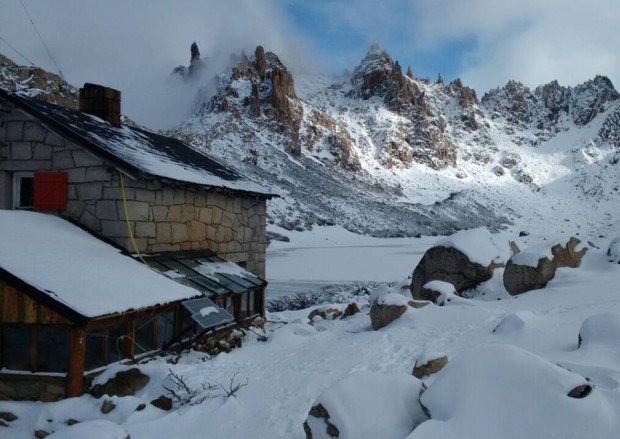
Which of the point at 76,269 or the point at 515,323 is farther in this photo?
the point at 515,323

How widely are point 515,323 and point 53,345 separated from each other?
7.40 m

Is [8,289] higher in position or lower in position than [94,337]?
higher

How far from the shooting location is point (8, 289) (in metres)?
6.86

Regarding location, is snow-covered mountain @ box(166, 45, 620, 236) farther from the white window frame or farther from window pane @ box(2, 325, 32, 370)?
window pane @ box(2, 325, 32, 370)

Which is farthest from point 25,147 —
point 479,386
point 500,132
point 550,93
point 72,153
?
point 550,93

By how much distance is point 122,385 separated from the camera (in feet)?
22.0

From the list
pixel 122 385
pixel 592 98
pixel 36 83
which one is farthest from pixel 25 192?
pixel 592 98

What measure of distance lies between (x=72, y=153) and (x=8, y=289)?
155 inches

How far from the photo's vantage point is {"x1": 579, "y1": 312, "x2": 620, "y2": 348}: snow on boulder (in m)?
5.70

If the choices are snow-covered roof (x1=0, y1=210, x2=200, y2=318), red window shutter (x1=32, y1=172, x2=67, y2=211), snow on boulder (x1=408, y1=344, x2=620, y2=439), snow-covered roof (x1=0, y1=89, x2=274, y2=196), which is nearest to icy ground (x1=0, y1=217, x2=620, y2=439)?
snow on boulder (x1=408, y1=344, x2=620, y2=439)

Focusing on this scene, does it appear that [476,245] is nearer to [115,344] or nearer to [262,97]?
[115,344]

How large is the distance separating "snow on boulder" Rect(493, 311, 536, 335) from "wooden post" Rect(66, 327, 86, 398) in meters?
6.66

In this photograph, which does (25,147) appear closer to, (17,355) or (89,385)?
(17,355)

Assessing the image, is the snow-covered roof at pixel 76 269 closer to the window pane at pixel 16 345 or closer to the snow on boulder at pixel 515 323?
the window pane at pixel 16 345
